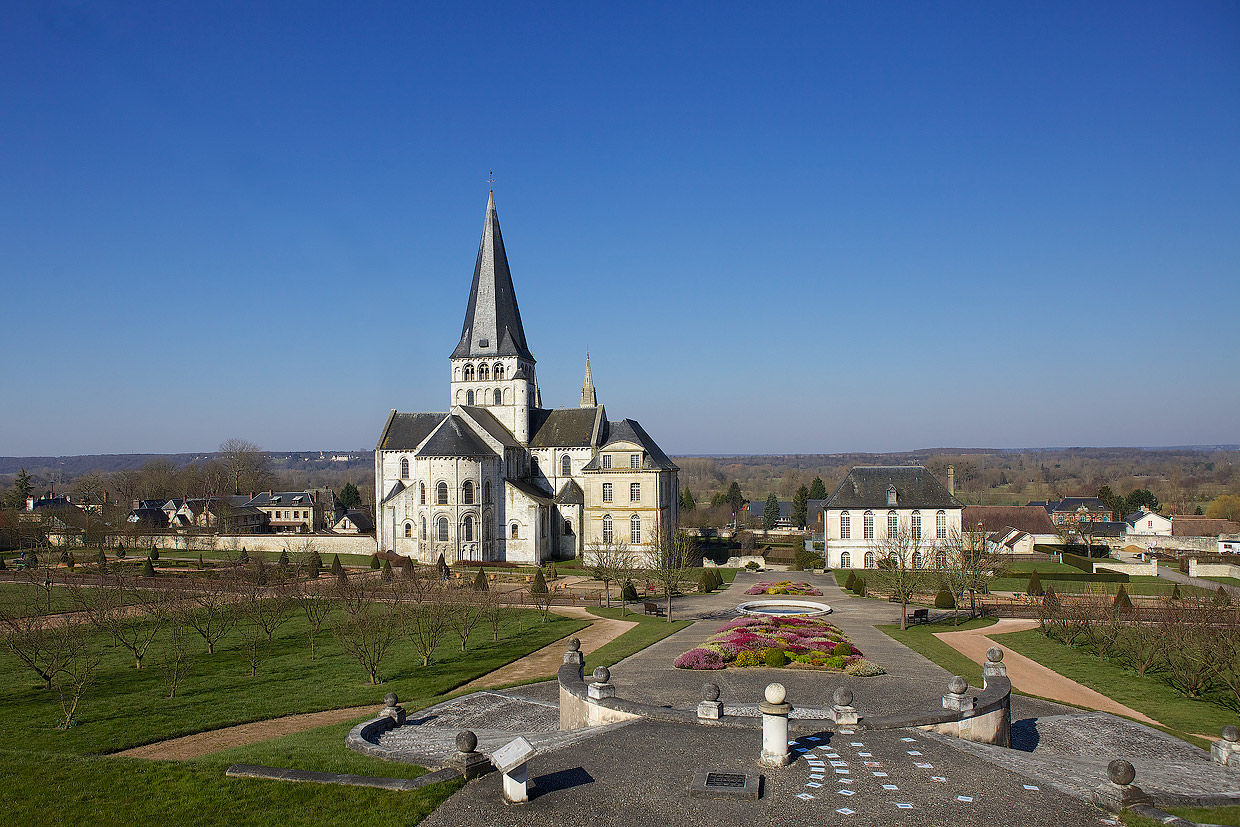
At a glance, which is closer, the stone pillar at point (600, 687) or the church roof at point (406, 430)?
the stone pillar at point (600, 687)

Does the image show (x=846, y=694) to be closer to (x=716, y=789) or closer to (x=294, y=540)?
(x=716, y=789)

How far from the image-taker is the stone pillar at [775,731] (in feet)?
43.5

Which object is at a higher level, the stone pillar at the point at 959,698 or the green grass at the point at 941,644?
the stone pillar at the point at 959,698

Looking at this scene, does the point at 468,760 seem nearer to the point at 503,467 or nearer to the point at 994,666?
the point at 994,666

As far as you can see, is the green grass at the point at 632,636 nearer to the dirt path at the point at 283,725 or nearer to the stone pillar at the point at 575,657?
the dirt path at the point at 283,725

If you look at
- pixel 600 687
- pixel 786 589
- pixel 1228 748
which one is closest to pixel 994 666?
pixel 1228 748

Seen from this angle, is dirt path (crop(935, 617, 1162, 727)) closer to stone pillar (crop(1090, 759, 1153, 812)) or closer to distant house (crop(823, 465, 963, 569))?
stone pillar (crop(1090, 759, 1153, 812))

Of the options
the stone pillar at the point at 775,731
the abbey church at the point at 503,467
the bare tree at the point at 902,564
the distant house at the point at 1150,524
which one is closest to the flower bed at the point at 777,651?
the bare tree at the point at 902,564

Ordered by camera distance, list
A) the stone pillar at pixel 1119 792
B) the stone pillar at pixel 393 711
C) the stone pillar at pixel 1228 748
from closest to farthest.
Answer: the stone pillar at pixel 1119 792 < the stone pillar at pixel 1228 748 < the stone pillar at pixel 393 711

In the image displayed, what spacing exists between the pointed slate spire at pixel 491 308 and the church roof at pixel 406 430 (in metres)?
5.13

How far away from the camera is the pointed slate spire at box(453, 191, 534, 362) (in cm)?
5869

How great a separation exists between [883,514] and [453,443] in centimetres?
2801

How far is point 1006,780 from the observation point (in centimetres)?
1268

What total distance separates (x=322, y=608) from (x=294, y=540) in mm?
27275
